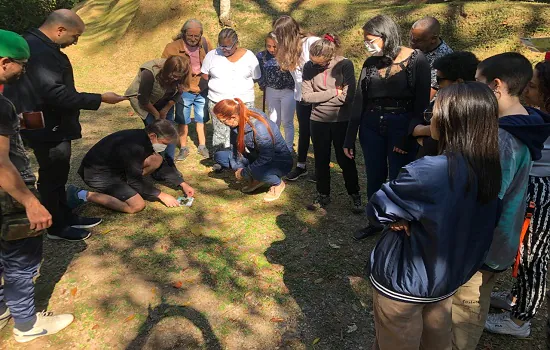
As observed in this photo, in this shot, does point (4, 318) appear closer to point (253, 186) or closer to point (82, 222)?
point (82, 222)

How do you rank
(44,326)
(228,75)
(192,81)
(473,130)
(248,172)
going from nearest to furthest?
(473,130)
(44,326)
(248,172)
(228,75)
(192,81)

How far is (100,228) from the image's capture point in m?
4.50

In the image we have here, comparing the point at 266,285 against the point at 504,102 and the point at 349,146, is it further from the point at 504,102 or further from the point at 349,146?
the point at 504,102

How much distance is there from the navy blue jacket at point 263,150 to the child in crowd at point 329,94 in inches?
19.1

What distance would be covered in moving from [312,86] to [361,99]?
884 mm

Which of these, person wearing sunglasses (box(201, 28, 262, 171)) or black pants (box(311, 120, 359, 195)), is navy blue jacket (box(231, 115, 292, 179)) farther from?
person wearing sunglasses (box(201, 28, 262, 171))

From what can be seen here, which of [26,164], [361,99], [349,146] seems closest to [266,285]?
[349,146]

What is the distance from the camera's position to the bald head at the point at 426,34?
424 centimetres

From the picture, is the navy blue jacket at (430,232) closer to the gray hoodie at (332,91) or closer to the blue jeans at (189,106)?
the gray hoodie at (332,91)

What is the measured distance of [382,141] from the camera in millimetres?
3748

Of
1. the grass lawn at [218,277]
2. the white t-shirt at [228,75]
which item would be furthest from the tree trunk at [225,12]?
the white t-shirt at [228,75]

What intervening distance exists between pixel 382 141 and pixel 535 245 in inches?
57.5

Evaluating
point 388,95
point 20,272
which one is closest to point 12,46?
point 20,272

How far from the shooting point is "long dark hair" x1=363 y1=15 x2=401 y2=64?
3.42m
